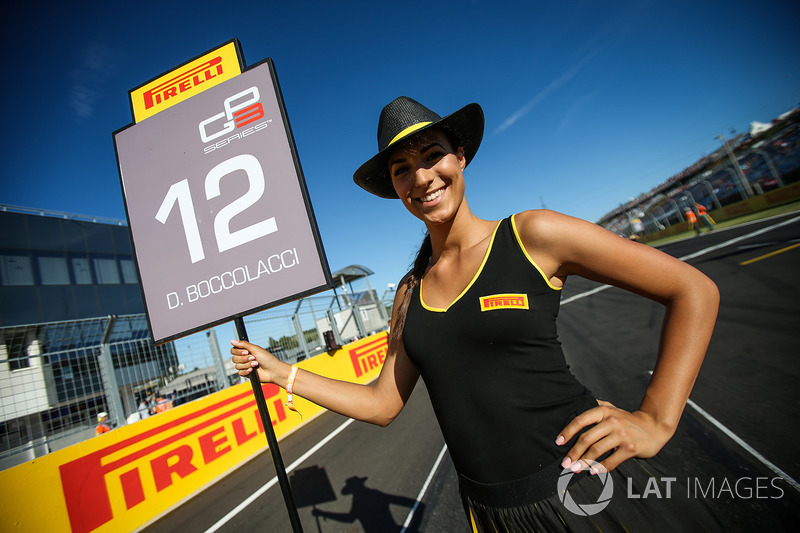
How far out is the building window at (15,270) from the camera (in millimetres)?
14539

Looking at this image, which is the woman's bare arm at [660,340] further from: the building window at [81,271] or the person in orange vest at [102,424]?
the building window at [81,271]

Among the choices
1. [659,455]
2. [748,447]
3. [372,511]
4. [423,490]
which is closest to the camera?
[659,455]

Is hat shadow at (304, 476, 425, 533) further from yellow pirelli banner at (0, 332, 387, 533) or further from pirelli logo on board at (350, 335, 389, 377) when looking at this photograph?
pirelli logo on board at (350, 335, 389, 377)

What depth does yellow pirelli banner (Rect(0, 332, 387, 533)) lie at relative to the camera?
4.06 metres

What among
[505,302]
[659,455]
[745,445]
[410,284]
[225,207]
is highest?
[225,207]

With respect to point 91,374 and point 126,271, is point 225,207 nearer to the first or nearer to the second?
point 91,374

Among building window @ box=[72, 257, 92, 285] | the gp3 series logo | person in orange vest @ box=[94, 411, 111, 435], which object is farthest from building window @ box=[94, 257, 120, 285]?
the gp3 series logo

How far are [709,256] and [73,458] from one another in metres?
18.2

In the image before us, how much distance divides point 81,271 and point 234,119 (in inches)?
891

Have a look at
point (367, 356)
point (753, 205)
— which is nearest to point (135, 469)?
point (367, 356)

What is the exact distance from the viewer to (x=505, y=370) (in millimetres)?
1104

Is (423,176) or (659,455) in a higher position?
(423,176)

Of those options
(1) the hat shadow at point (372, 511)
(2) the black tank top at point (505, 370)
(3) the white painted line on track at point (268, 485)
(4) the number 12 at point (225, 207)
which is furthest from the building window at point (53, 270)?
(2) the black tank top at point (505, 370)

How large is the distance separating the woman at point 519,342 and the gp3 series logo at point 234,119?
64 centimetres
